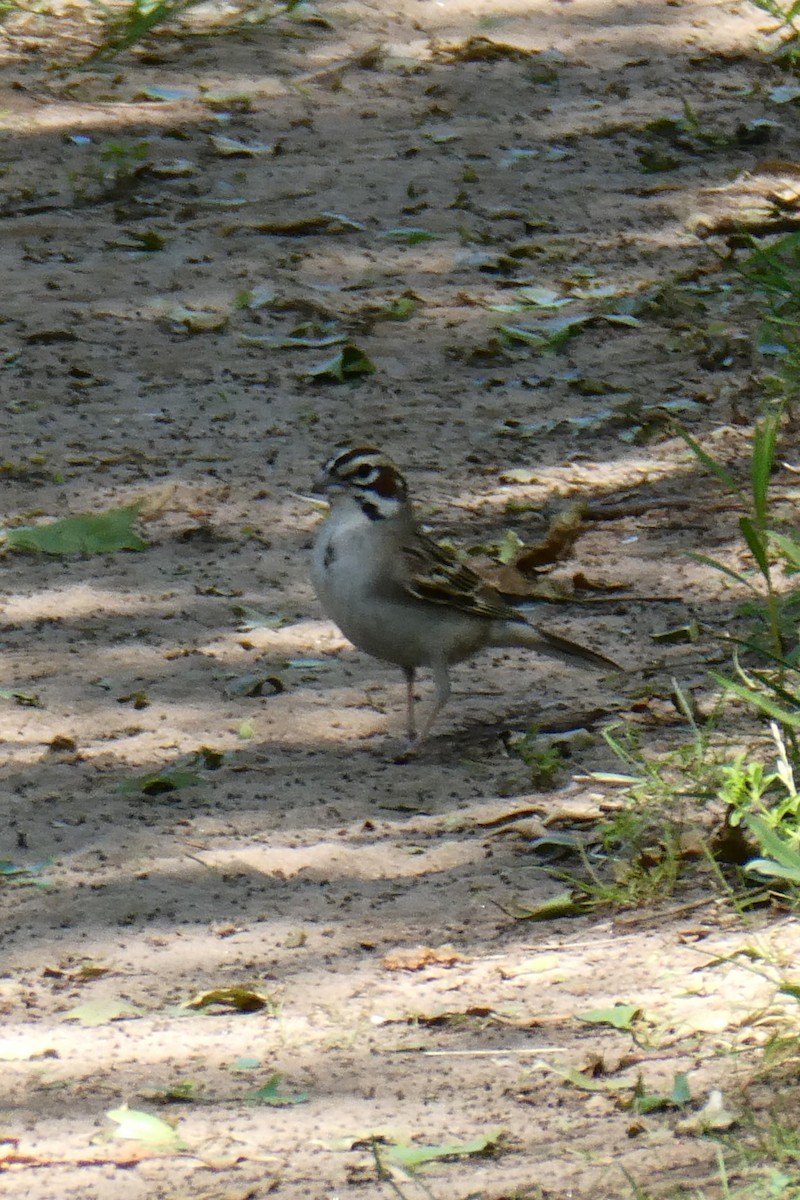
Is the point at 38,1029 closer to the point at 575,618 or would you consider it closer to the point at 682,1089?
the point at 682,1089

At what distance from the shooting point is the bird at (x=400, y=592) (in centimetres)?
623

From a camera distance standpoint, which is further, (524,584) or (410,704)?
(524,584)

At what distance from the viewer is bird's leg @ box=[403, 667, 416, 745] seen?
620 cm

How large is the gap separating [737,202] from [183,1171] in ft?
24.7

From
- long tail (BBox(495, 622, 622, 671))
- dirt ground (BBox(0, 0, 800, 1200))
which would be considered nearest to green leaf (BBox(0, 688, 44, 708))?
dirt ground (BBox(0, 0, 800, 1200))

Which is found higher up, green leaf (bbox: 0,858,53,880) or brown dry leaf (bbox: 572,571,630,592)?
green leaf (bbox: 0,858,53,880)

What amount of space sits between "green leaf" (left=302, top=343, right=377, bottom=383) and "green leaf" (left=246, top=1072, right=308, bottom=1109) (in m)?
5.23

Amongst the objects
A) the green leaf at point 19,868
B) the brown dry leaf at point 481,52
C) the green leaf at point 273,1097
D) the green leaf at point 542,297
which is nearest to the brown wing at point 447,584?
the green leaf at point 19,868

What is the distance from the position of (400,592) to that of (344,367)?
8.96 feet

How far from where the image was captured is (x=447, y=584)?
252 inches

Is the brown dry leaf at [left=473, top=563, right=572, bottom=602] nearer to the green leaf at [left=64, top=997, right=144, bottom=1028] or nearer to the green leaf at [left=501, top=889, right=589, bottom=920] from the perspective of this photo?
the green leaf at [left=501, top=889, right=589, bottom=920]

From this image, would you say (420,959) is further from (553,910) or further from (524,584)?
(524,584)

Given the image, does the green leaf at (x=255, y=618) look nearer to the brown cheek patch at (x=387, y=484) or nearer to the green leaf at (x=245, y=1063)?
the brown cheek patch at (x=387, y=484)

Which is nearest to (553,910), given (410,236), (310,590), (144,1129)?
(144,1129)
